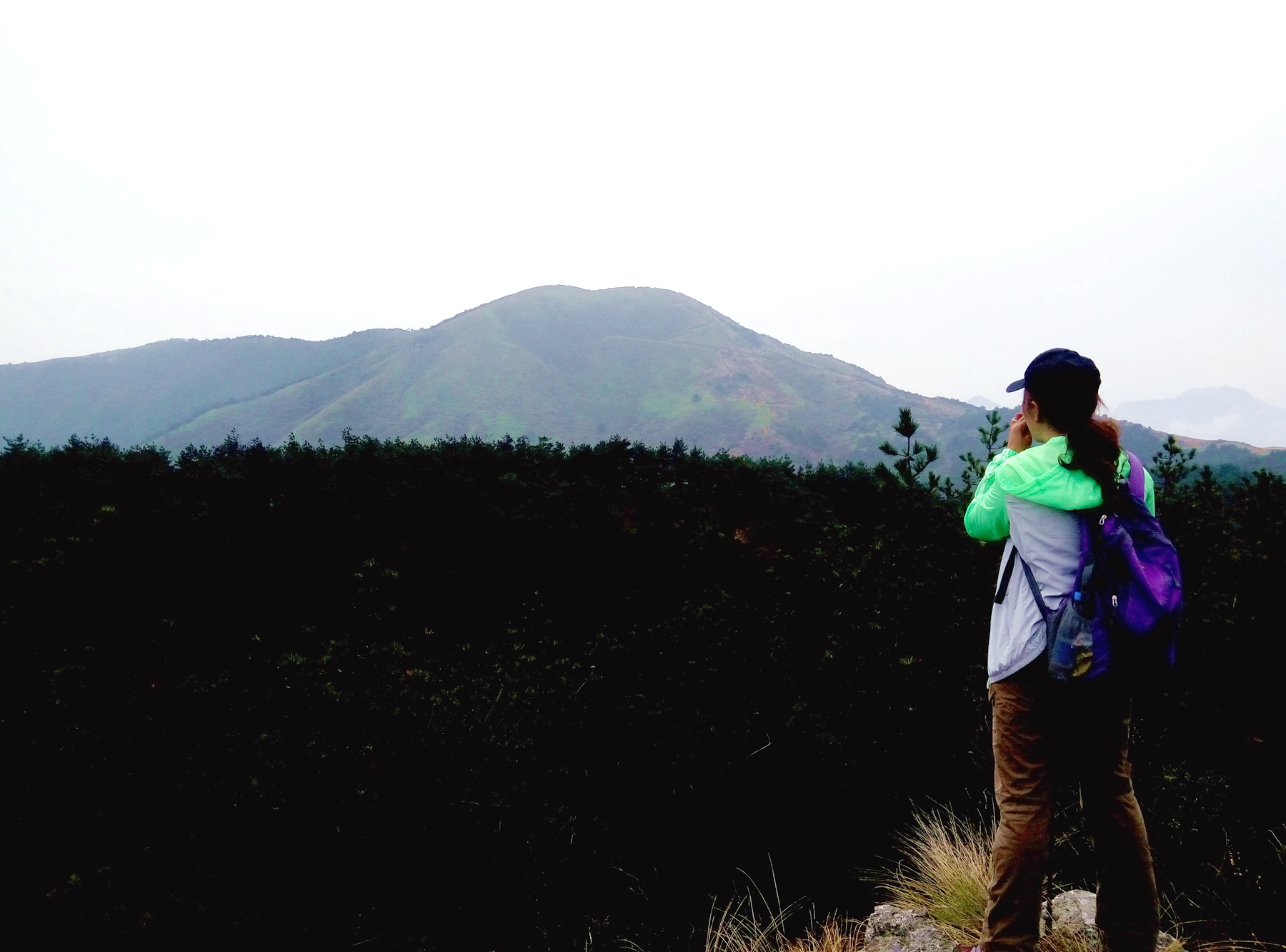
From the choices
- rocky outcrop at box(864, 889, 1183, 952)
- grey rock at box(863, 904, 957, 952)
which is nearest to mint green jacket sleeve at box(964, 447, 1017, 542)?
→ rocky outcrop at box(864, 889, 1183, 952)

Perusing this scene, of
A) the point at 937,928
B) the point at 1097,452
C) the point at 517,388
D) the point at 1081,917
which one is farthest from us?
the point at 517,388

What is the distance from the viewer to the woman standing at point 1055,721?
82.9 inches

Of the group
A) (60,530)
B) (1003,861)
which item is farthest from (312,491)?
(1003,861)

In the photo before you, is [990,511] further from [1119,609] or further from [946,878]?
[946,878]

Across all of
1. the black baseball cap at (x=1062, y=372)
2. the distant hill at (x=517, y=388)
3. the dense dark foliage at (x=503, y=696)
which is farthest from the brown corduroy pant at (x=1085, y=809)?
the distant hill at (x=517, y=388)

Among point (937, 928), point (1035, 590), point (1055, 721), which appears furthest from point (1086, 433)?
point (937, 928)

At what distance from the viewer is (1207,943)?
250cm

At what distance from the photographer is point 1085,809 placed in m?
2.17

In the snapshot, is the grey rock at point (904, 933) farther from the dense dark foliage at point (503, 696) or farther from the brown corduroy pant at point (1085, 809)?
the dense dark foliage at point (503, 696)

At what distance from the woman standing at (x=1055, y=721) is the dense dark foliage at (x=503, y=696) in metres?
1.03

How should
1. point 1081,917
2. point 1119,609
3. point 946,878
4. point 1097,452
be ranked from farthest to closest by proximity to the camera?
point 946,878
point 1081,917
point 1097,452
point 1119,609

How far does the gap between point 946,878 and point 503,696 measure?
2533 mm

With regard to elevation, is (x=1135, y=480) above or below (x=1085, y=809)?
above

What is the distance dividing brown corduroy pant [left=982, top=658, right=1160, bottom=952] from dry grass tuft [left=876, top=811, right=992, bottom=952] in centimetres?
48
